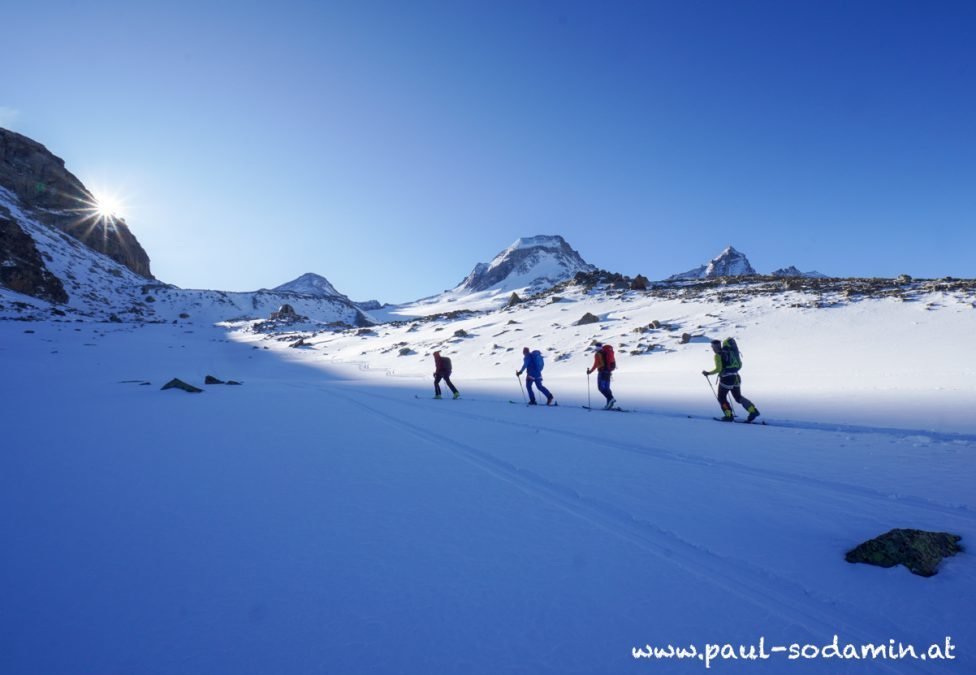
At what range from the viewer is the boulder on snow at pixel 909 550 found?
3.08m

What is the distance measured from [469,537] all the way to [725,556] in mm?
2144

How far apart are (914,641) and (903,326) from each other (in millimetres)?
26028

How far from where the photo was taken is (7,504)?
4414 mm

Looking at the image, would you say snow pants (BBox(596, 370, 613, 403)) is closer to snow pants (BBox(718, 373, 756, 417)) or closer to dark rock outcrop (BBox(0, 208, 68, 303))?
snow pants (BBox(718, 373, 756, 417))

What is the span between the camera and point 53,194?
103062 millimetres

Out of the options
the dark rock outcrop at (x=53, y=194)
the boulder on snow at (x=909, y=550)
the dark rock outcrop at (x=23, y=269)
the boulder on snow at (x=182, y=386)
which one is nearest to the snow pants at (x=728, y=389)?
the boulder on snow at (x=909, y=550)

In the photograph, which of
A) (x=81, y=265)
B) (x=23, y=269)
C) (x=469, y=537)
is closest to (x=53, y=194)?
(x=81, y=265)

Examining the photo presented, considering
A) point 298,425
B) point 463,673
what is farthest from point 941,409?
point 298,425

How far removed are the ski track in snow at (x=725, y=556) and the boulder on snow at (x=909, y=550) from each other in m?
0.69

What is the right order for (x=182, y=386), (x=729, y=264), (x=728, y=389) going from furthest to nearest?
(x=729, y=264), (x=182, y=386), (x=728, y=389)

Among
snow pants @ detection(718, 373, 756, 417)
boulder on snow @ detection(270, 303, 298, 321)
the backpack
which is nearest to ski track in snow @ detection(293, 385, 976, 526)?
snow pants @ detection(718, 373, 756, 417)

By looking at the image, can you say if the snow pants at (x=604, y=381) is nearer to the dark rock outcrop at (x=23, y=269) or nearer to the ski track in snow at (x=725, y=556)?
the ski track in snow at (x=725, y=556)

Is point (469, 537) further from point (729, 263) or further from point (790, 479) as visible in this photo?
point (729, 263)

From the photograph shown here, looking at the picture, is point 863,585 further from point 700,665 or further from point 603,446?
point 603,446
